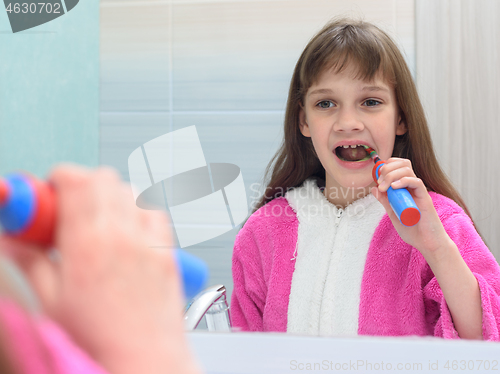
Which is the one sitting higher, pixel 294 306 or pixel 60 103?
pixel 60 103

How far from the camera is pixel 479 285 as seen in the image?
46 centimetres

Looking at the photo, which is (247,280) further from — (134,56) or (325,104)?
(134,56)

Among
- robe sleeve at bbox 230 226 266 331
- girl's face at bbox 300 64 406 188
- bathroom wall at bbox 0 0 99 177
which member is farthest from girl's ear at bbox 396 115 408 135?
bathroom wall at bbox 0 0 99 177

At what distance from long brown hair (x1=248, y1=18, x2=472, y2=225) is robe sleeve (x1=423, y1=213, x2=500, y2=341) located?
6 cm

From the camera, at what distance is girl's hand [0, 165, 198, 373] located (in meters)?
0.12

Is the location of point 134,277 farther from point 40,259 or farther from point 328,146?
point 328,146

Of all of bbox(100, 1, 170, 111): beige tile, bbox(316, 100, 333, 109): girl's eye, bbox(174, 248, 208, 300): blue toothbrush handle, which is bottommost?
bbox(174, 248, 208, 300): blue toothbrush handle

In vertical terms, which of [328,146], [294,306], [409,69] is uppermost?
[409,69]

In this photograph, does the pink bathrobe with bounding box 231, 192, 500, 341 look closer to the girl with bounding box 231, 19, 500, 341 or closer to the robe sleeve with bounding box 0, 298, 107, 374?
the girl with bounding box 231, 19, 500, 341

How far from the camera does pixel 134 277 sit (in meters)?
0.12

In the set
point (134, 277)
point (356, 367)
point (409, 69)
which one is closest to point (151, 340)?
Answer: point (134, 277)

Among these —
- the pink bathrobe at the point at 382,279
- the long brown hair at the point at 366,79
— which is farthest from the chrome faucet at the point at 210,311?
the long brown hair at the point at 366,79

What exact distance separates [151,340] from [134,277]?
0.02 m

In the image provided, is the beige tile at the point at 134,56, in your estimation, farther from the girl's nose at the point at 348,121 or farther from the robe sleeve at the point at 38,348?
the robe sleeve at the point at 38,348
